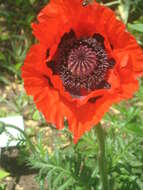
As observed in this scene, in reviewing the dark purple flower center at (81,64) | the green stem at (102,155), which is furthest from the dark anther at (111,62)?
the green stem at (102,155)

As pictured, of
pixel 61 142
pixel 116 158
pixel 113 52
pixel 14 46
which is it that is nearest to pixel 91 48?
pixel 113 52

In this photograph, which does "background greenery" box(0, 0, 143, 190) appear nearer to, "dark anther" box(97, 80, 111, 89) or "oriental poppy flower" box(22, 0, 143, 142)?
"dark anther" box(97, 80, 111, 89)

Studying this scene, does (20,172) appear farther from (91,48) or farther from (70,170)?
(91,48)

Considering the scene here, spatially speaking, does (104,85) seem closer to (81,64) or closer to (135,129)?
(81,64)

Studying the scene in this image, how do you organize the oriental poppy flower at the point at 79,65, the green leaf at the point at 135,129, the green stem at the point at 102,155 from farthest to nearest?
the green leaf at the point at 135,129, the green stem at the point at 102,155, the oriental poppy flower at the point at 79,65

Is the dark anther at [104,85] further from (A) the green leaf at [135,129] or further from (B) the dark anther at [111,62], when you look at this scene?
(A) the green leaf at [135,129]

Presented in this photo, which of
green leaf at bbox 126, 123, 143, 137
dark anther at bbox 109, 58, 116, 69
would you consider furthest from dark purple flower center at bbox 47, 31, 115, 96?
green leaf at bbox 126, 123, 143, 137
